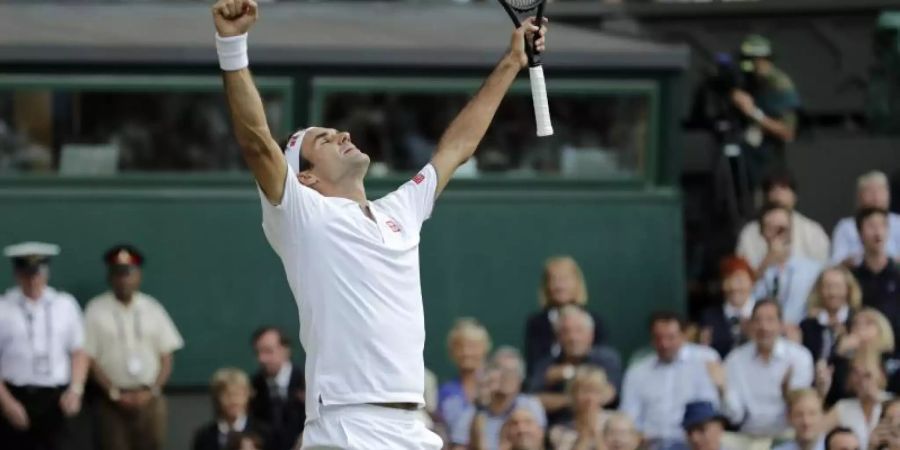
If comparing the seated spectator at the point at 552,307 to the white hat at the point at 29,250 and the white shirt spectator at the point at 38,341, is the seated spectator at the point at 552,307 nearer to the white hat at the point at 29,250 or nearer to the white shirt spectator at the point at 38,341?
the white shirt spectator at the point at 38,341

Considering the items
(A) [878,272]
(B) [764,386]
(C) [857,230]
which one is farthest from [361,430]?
(C) [857,230]

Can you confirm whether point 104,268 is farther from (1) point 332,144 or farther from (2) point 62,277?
(1) point 332,144

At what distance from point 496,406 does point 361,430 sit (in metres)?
4.85

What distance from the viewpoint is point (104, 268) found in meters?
13.8

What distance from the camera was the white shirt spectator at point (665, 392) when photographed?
12.2m

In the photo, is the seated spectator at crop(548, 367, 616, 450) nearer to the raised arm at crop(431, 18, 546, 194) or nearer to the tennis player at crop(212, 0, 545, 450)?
the raised arm at crop(431, 18, 546, 194)

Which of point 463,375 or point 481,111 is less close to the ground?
point 481,111

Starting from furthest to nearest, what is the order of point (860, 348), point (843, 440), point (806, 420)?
point (860, 348) < point (806, 420) < point (843, 440)

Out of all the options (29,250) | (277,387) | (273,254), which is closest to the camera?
(277,387)

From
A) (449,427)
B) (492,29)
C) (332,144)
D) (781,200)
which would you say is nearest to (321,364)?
(332,144)

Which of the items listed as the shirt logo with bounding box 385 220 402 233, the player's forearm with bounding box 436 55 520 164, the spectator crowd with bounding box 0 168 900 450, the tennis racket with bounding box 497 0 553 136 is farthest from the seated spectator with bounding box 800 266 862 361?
the shirt logo with bounding box 385 220 402 233

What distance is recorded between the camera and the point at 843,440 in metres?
11.4

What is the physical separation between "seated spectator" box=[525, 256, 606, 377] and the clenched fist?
582cm

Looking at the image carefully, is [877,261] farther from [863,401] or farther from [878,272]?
[863,401]
